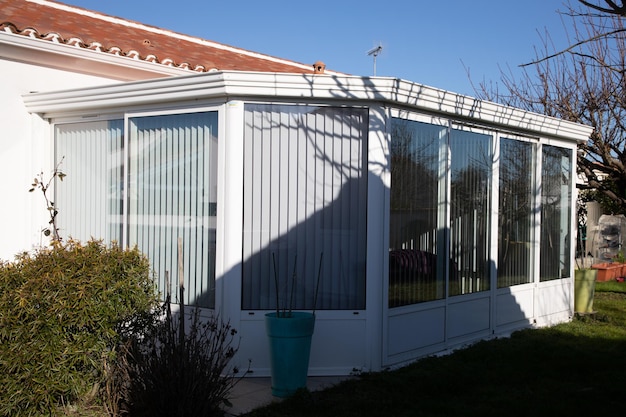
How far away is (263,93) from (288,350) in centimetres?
236

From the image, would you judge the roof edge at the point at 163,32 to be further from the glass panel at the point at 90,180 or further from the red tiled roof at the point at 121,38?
the glass panel at the point at 90,180

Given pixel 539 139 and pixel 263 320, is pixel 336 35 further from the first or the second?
pixel 263 320

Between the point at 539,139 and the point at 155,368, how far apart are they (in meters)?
6.59

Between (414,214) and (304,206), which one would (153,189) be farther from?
(414,214)

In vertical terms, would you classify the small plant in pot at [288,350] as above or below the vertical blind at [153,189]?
below

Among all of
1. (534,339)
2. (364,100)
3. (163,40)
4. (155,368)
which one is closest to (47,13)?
(163,40)

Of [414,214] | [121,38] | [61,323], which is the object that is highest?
[121,38]

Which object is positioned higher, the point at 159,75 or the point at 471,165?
the point at 159,75

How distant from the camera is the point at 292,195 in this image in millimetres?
6832

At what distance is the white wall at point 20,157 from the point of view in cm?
795

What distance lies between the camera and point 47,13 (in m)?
10.1

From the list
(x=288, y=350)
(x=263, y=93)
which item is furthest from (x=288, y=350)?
(x=263, y=93)

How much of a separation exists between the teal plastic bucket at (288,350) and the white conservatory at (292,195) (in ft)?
1.95

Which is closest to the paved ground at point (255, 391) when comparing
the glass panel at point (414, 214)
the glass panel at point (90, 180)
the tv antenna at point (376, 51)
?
the glass panel at point (414, 214)
